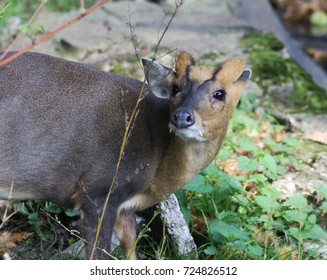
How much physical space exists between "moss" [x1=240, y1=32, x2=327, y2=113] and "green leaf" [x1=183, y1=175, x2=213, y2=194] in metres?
2.30

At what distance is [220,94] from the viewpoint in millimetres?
4957

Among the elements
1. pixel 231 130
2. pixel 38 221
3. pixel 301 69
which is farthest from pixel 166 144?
pixel 301 69

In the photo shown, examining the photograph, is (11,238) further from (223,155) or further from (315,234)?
(315,234)

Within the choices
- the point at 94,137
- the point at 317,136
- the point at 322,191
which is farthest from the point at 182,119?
the point at 317,136

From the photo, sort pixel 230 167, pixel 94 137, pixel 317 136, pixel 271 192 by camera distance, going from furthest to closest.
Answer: pixel 317 136 → pixel 230 167 → pixel 271 192 → pixel 94 137

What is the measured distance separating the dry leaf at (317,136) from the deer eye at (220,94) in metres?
2.21

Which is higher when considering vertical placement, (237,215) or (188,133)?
(188,133)

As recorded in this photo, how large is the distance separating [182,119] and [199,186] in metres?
1.17

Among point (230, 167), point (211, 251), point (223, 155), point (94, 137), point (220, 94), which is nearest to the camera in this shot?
point (220, 94)

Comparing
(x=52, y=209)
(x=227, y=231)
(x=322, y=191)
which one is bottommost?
(x=52, y=209)

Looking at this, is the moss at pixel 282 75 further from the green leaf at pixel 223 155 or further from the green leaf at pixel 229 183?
the green leaf at pixel 229 183

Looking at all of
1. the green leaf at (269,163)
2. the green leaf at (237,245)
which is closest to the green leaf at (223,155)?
the green leaf at (269,163)

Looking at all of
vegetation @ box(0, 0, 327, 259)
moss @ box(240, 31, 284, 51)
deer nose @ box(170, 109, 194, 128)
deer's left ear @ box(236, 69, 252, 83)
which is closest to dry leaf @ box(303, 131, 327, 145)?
vegetation @ box(0, 0, 327, 259)

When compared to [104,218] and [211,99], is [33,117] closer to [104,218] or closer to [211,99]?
[104,218]
